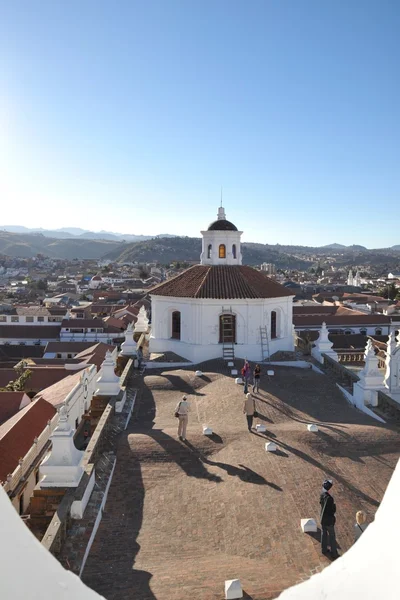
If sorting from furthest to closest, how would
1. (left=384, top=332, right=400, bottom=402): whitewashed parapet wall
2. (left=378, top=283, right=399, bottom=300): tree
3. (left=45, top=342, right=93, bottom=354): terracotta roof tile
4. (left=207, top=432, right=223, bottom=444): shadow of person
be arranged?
(left=378, top=283, right=399, bottom=300): tree → (left=45, top=342, right=93, bottom=354): terracotta roof tile → (left=384, top=332, right=400, bottom=402): whitewashed parapet wall → (left=207, top=432, right=223, bottom=444): shadow of person

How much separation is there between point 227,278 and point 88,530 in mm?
14678

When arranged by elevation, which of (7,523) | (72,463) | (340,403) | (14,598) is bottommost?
(340,403)

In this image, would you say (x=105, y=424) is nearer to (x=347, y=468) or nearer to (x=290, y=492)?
(x=290, y=492)

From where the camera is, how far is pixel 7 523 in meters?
2.16

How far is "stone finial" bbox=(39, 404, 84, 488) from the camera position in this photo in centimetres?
740

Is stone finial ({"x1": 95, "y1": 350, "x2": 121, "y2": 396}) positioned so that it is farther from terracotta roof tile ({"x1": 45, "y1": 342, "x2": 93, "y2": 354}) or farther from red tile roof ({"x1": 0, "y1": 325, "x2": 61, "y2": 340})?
red tile roof ({"x1": 0, "y1": 325, "x2": 61, "y2": 340})

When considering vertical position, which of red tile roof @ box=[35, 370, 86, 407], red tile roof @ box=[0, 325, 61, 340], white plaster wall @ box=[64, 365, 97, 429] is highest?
white plaster wall @ box=[64, 365, 97, 429]

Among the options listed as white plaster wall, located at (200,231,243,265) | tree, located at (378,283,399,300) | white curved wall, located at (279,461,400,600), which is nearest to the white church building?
white plaster wall, located at (200,231,243,265)

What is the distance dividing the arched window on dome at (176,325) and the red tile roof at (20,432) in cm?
624

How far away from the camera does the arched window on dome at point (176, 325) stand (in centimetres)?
2014

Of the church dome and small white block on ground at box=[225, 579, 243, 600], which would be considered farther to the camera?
the church dome

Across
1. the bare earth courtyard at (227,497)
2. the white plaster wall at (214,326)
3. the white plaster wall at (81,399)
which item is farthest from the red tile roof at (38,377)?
the bare earth courtyard at (227,497)

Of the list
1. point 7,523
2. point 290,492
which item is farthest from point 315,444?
point 7,523

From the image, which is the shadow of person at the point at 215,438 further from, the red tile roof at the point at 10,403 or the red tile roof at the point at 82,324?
the red tile roof at the point at 82,324
